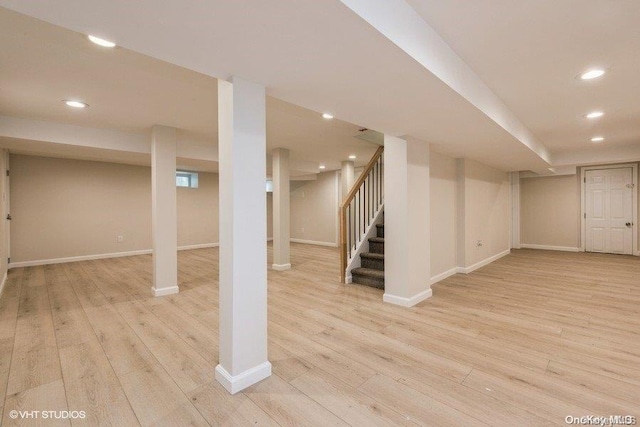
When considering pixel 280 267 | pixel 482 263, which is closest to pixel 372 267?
pixel 280 267

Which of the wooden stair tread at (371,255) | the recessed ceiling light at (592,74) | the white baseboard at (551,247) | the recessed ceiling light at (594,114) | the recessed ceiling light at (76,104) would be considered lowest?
the white baseboard at (551,247)

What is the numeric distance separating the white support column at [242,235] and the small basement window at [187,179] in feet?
21.9

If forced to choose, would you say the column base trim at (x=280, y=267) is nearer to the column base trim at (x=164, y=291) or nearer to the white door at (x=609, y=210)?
the column base trim at (x=164, y=291)

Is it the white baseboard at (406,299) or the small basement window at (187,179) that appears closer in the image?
the white baseboard at (406,299)

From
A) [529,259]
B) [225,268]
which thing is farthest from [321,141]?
[529,259]

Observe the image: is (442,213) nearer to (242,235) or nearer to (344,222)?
(344,222)

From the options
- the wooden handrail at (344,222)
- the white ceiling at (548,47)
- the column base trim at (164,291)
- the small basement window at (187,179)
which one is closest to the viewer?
the white ceiling at (548,47)

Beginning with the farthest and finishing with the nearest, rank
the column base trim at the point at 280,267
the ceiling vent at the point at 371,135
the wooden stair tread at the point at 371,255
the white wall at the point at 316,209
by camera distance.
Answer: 1. the white wall at the point at 316,209
2. the column base trim at the point at 280,267
3. the wooden stair tread at the point at 371,255
4. the ceiling vent at the point at 371,135

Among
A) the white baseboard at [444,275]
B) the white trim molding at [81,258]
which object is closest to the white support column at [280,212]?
the white baseboard at [444,275]

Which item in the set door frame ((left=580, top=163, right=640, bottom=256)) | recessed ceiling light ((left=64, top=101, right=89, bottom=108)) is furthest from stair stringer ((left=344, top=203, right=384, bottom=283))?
door frame ((left=580, top=163, right=640, bottom=256))

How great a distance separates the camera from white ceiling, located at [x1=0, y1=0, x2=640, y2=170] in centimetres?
129

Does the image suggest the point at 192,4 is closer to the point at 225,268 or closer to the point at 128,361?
the point at 225,268

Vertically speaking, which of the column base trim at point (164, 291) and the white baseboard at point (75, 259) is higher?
the white baseboard at point (75, 259)

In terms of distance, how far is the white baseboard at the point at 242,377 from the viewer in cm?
187
